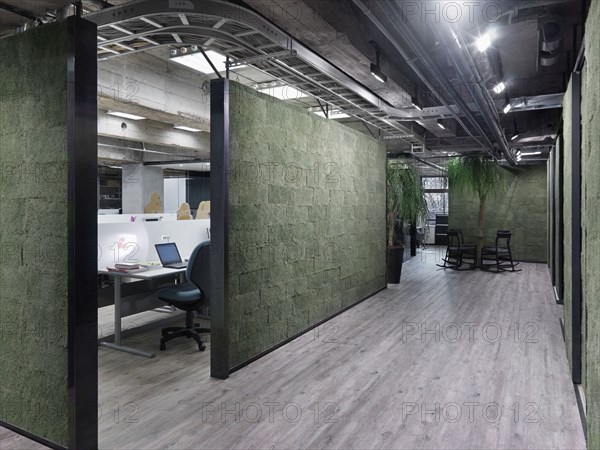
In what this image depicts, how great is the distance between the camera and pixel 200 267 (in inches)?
150

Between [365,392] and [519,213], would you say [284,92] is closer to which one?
[365,392]

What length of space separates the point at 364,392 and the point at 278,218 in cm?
161

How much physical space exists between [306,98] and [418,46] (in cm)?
361

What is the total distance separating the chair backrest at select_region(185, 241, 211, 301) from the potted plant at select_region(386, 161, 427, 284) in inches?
163

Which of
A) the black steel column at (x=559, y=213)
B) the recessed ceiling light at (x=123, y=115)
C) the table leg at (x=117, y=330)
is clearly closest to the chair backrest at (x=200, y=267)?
the table leg at (x=117, y=330)

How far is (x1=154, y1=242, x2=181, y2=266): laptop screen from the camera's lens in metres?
4.48

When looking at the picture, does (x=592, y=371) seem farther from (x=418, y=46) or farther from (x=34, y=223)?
(x=34, y=223)

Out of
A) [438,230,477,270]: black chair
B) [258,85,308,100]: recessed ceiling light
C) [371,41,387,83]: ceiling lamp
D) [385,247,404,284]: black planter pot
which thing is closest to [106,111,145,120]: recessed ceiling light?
[258,85,308,100]: recessed ceiling light

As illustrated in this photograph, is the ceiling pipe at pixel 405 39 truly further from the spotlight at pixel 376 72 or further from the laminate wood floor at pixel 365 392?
the laminate wood floor at pixel 365 392

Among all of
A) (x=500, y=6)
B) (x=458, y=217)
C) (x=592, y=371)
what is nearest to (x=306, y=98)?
(x=500, y=6)

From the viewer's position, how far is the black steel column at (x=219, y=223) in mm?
3191

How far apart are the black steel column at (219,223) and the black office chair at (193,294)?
20.7 inches

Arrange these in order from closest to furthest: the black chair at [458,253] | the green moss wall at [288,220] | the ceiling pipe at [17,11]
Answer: the ceiling pipe at [17,11]
the green moss wall at [288,220]
the black chair at [458,253]

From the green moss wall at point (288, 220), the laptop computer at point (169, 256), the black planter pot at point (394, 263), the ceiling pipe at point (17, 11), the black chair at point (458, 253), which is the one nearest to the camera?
the ceiling pipe at point (17, 11)
